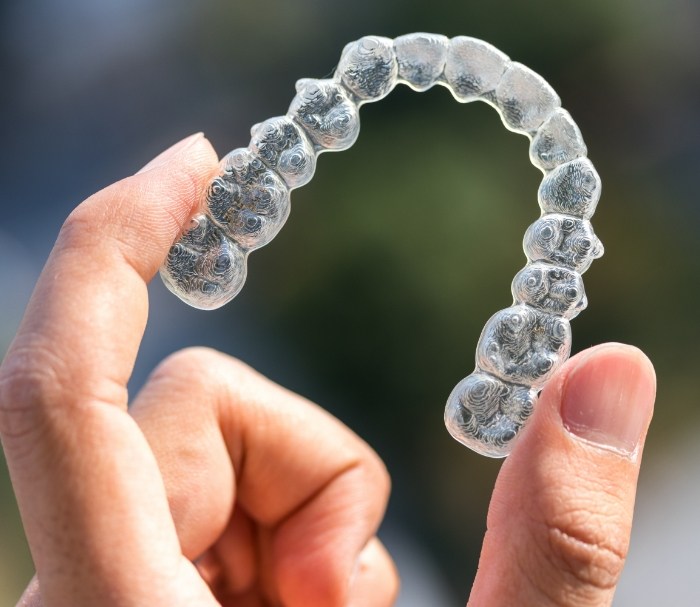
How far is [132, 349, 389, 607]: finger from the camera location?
1.29 m

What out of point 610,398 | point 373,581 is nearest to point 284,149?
point 610,398

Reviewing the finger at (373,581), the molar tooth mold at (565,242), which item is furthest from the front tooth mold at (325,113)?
the finger at (373,581)

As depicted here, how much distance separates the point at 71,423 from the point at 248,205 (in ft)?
1.39

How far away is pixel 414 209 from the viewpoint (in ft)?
6.72

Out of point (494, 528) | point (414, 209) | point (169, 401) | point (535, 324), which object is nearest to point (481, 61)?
point (535, 324)

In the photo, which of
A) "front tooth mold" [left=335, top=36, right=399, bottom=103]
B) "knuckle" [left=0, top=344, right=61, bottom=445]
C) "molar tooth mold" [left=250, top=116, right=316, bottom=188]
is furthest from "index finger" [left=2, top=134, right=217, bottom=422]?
"front tooth mold" [left=335, top=36, right=399, bottom=103]

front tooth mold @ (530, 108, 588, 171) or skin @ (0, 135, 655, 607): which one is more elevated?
front tooth mold @ (530, 108, 588, 171)

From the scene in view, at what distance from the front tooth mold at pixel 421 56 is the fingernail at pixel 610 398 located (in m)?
0.51

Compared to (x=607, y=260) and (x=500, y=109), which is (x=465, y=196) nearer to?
(x=607, y=260)

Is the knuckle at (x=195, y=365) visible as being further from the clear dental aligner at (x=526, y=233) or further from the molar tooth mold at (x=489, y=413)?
the molar tooth mold at (x=489, y=413)

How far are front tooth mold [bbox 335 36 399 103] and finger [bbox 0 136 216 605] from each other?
47 centimetres

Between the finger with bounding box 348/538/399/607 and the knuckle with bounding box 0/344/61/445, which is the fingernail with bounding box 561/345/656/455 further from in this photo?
the finger with bounding box 348/538/399/607

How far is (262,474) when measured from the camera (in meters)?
1.36

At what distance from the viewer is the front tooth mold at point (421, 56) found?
3.62 ft
